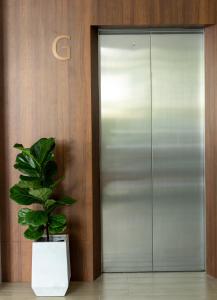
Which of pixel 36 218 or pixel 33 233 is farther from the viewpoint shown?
pixel 33 233

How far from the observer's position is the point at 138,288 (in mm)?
4020

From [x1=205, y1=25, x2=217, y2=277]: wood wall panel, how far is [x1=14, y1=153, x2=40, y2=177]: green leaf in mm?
1805

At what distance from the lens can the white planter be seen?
3.79 m

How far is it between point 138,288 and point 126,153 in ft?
4.55

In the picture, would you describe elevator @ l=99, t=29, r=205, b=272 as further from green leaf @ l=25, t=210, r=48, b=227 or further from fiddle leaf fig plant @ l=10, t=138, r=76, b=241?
green leaf @ l=25, t=210, r=48, b=227

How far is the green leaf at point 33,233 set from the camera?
150 inches

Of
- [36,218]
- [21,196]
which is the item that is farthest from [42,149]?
[36,218]

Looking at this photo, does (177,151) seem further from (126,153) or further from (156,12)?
(156,12)

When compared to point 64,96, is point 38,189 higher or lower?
lower

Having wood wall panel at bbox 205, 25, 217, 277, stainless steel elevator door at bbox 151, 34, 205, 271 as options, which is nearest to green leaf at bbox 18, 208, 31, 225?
stainless steel elevator door at bbox 151, 34, 205, 271

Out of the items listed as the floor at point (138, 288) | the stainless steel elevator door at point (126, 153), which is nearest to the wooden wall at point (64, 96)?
the floor at point (138, 288)

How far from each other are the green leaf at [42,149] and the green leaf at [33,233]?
63cm

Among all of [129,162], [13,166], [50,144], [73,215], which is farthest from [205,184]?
[13,166]

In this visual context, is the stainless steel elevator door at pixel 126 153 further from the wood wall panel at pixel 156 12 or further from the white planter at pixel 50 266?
the white planter at pixel 50 266
